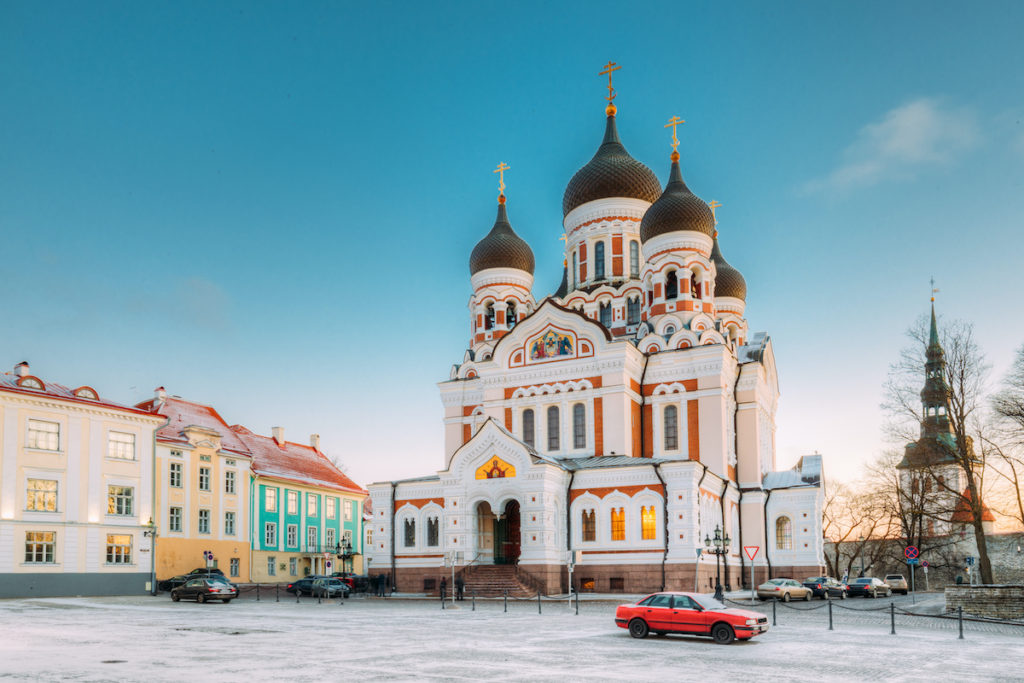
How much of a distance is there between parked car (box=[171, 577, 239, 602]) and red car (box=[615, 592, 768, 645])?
19.9 metres

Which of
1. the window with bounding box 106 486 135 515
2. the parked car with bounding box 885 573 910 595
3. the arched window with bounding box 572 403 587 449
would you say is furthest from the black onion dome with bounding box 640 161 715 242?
the window with bounding box 106 486 135 515

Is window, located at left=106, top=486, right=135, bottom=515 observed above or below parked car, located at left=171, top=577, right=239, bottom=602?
above

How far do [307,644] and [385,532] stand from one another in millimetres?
25759

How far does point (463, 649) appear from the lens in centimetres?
1755

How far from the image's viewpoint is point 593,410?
→ 1752 inches

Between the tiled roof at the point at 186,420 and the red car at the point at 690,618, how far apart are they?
106 feet

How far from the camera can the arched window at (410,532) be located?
43312 millimetres

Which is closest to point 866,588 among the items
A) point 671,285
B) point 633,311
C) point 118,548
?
point 671,285

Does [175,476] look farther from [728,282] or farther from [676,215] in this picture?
[728,282]

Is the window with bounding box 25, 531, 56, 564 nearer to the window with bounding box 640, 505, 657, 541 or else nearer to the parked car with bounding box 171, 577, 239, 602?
the parked car with bounding box 171, 577, 239, 602

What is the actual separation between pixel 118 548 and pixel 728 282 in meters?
38.0

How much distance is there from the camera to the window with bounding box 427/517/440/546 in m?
42.7

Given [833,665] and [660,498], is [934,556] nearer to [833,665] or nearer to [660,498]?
[660,498]

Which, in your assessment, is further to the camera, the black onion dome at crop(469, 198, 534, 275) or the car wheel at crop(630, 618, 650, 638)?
the black onion dome at crop(469, 198, 534, 275)
